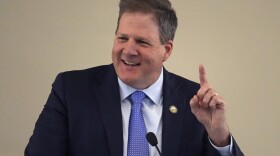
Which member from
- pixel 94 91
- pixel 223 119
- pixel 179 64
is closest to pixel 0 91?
pixel 94 91

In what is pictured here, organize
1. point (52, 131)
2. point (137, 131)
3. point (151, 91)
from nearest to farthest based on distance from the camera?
point (52, 131)
point (137, 131)
point (151, 91)

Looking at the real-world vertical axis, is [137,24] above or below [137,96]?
above

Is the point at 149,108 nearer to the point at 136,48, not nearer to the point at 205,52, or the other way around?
the point at 136,48

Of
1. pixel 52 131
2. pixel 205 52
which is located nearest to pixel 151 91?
pixel 52 131

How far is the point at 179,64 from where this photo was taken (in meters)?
2.74

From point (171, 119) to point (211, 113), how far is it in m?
0.24

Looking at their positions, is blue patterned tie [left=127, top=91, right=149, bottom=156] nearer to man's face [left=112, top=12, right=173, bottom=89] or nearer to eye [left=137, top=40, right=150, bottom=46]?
man's face [left=112, top=12, right=173, bottom=89]

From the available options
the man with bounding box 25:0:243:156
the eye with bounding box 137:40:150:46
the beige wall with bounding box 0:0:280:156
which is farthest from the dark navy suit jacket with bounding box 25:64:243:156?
the beige wall with bounding box 0:0:280:156

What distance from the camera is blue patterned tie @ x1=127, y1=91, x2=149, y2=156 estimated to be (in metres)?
1.65

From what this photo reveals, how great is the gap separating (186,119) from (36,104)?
1281 mm

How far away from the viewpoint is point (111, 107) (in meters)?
1.71

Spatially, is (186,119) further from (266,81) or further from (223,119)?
(266,81)

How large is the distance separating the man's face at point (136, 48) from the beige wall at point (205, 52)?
37.2 inches

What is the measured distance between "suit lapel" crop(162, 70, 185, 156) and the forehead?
34 centimetres
